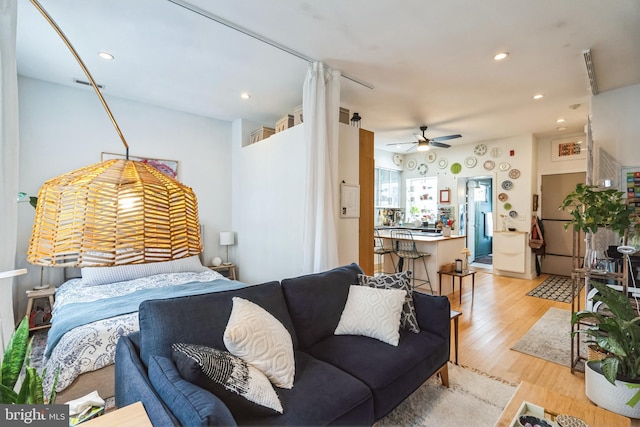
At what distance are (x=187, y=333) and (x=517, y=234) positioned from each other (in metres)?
6.20

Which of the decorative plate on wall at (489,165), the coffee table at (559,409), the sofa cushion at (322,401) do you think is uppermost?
the decorative plate on wall at (489,165)

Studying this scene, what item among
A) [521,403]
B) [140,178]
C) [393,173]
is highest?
[393,173]

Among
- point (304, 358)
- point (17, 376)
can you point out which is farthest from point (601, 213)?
point (17, 376)

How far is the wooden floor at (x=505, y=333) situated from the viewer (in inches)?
95.4

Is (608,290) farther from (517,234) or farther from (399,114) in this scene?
(517,234)

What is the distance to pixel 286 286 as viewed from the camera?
2086mm

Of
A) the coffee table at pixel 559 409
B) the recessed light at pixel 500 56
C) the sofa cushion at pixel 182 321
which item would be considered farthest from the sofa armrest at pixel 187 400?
the recessed light at pixel 500 56

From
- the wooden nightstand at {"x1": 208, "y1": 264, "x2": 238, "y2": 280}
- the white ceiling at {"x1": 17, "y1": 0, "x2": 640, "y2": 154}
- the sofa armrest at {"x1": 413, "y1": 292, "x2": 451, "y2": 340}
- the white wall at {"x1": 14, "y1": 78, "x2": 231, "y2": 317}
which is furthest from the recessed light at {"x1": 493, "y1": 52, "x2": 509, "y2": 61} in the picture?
the wooden nightstand at {"x1": 208, "y1": 264, "x2": 238, "y2": 280}

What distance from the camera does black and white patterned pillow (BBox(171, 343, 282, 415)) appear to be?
1.20 m

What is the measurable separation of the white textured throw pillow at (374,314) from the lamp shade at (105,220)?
1521 mm

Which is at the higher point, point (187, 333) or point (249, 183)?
point (249, 183)

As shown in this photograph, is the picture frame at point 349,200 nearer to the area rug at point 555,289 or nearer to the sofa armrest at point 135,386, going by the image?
the sofa armrest at point 135,386

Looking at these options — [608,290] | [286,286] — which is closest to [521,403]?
[608,290]

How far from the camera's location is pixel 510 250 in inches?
228
